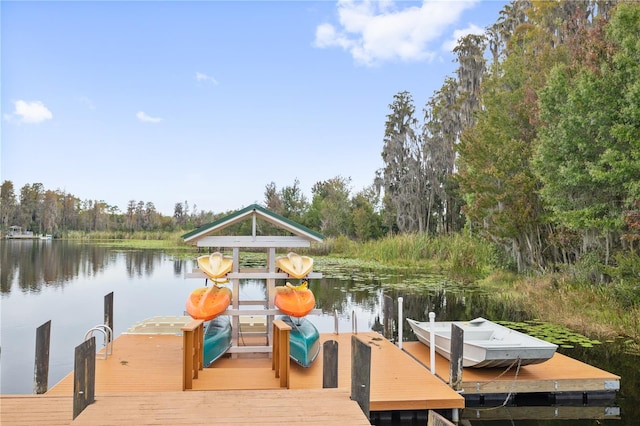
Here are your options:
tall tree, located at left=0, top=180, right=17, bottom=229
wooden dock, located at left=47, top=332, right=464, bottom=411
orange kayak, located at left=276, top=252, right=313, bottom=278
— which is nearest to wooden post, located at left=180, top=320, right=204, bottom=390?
wooden dock, located at left=47, top=332, right=464, bottom=411

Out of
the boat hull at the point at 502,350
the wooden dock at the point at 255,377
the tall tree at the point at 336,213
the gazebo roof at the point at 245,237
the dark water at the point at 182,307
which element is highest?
the tall tree at the point at 336,213

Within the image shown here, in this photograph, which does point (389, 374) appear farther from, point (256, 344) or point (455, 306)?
point (455, 306)

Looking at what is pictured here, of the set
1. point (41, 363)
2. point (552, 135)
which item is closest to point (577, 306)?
point (552, 135)

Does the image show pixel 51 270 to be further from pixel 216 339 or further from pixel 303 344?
pixel 303 344

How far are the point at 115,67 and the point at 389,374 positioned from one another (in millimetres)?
28885

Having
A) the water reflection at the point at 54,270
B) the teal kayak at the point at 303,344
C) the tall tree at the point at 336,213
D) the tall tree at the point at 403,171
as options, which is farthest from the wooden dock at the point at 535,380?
the tall tree at the point at 336,213

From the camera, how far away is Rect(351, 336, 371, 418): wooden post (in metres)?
4.85

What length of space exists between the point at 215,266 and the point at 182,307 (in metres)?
10.0

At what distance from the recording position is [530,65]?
67.4 ft

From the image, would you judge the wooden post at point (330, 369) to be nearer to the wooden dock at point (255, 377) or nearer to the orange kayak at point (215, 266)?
the wooden dock at point (255, 377)

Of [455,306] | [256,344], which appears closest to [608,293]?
[455,306]

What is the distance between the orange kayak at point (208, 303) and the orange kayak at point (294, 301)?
31.8 inches

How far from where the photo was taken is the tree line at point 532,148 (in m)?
12.8

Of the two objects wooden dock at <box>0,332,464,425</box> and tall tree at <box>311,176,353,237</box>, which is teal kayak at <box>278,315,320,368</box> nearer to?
wooden dock at <box>0,332,464,425</box>
